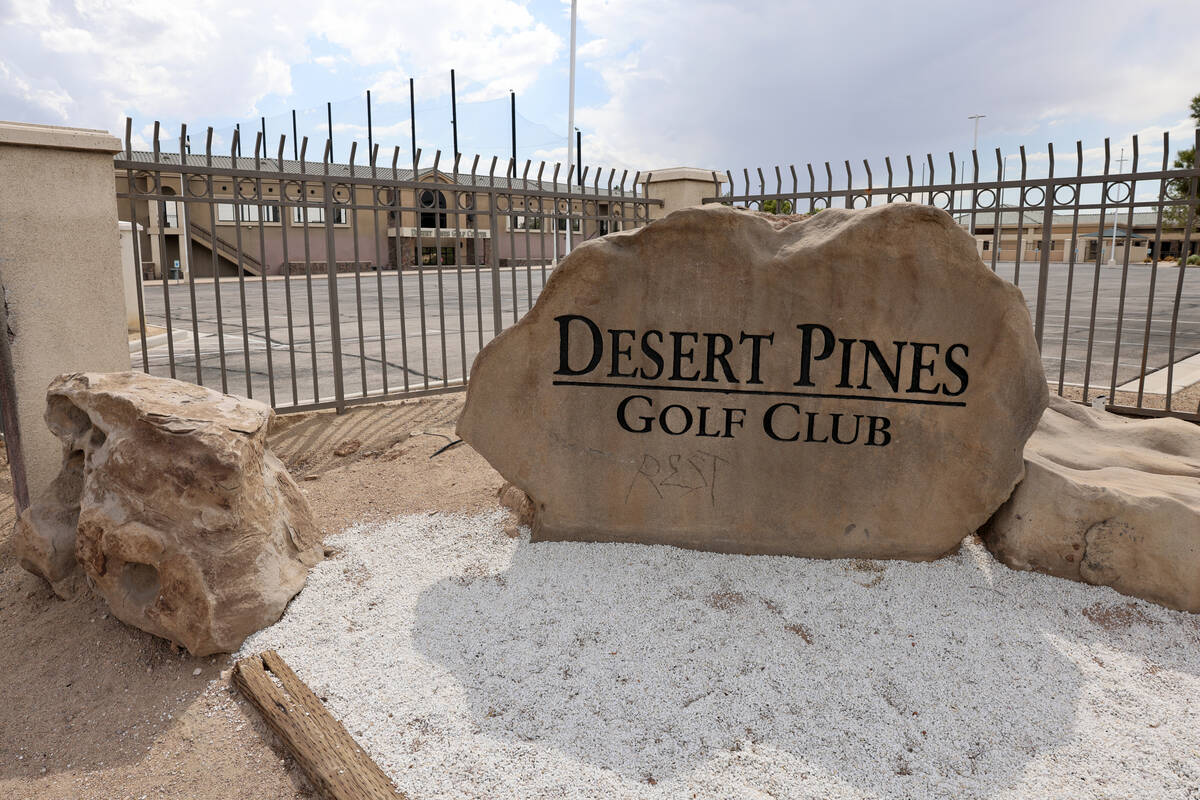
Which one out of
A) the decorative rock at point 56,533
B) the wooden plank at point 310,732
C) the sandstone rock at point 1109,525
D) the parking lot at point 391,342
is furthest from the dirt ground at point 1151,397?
the decorative rock at point 56,533

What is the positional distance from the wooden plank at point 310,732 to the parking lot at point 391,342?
2.16 m

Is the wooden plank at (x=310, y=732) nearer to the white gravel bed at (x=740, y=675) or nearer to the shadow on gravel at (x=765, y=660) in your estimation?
the white gravel bed at (x=740, y=675)

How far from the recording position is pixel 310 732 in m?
2.59

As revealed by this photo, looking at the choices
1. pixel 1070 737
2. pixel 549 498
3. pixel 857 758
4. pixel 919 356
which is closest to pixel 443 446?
pixel 549 498

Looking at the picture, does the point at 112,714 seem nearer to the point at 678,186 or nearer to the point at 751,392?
the point at 751,392

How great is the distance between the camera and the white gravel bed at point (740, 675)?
2.41 metres

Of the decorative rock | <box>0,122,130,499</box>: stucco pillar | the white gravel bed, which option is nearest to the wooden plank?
the white gravel bed

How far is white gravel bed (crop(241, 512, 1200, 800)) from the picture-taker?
241cm

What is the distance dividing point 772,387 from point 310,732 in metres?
2.38

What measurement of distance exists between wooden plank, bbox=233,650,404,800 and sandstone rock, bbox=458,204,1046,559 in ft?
4.52

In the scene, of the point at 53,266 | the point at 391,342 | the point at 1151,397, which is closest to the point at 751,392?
the point at 53,266

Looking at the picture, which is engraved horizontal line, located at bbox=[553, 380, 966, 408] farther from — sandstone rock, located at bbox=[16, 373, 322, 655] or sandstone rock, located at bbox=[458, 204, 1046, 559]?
sandstone rock, located at bbox=[16, 373, 322, 655]

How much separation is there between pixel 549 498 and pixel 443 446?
2.01m

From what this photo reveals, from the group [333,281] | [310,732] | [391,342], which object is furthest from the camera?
[391,342]
